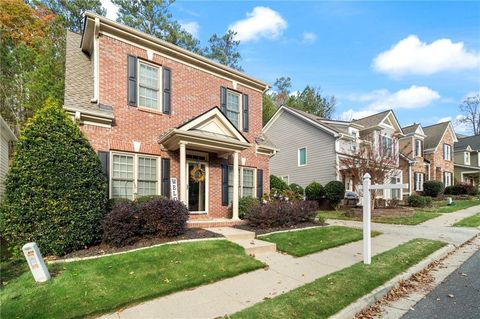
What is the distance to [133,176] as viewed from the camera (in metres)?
9.92

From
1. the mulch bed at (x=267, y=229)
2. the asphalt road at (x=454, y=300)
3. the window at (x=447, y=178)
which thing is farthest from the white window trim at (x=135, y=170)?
the window at (x=447, y=178)

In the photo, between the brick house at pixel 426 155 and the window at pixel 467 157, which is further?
the window at pixel 467 157

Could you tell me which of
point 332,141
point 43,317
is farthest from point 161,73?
point 332,141

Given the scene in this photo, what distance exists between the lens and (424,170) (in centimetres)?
3150

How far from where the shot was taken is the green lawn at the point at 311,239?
7871 millimetres

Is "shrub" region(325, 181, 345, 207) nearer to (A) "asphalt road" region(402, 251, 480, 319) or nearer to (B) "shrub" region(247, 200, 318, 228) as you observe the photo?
(B) "shrub" region(247, 200, 318, 228)

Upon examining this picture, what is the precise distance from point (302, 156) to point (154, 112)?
589 inches

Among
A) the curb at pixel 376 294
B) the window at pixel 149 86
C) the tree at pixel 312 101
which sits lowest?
the curb at pixel 376 294

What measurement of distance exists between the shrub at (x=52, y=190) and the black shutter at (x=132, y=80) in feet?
9.19

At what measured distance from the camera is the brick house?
29094 mm

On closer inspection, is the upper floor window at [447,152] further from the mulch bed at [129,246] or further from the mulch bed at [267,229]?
the mulch bed at [129,246]

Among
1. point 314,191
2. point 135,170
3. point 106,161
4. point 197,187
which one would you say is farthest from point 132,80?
point 314,191

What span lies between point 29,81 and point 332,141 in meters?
20.4

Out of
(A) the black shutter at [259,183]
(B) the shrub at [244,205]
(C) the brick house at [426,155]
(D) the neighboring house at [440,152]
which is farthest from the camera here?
Answer: (D) the neighboring house at [440,152]
